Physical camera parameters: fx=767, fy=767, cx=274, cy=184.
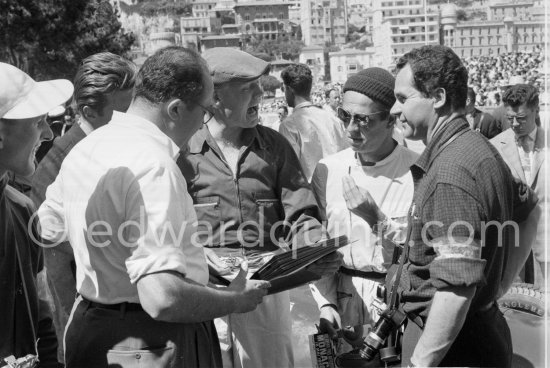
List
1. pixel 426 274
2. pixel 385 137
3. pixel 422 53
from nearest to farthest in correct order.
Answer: pixel 426 274 < pixel 422 53 < pixel 385 137

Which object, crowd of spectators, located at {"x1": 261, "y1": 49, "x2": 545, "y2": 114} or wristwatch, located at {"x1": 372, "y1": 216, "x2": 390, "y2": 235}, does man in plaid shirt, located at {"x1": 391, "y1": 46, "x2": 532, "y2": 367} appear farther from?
crowd of spectators, located at {"x1": 261, "y1": 49, "x2": 545, "y2": 114}

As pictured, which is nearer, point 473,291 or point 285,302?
point 473,291

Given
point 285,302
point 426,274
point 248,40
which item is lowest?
point 248,40

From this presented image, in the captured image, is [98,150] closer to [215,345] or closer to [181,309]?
[181,309]

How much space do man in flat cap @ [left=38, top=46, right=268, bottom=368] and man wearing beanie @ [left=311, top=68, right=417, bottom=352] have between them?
1.01m

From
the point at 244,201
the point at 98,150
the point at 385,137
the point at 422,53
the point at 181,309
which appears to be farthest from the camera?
the point at 385,137

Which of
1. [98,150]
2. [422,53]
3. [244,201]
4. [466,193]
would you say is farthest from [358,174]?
[98,150]

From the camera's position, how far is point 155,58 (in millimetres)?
2244

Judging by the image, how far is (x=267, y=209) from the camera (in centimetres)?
312

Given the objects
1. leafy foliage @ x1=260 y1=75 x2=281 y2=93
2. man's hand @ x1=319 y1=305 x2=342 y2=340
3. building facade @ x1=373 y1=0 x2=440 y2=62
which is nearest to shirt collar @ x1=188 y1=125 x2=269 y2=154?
man's hand @ x1=319 y1=305 x2=342 y2=340

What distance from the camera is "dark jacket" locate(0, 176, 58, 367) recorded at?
2203 millimetres

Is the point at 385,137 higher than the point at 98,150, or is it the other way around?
the point at 98,150

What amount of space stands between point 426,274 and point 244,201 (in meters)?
0.97

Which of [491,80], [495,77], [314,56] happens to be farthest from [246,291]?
[314,56]
